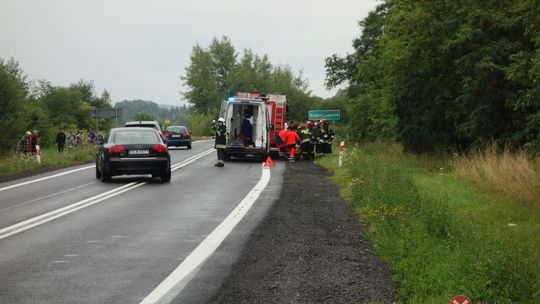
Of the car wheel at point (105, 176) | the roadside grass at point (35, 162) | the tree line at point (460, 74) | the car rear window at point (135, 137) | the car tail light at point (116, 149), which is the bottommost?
the roadside grass at point (35, 162)

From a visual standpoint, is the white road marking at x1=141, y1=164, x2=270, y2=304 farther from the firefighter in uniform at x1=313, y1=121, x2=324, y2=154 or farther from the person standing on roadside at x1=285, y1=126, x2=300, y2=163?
the firefighter in uniform at x1=313, y1=121, x2=324, y2=154

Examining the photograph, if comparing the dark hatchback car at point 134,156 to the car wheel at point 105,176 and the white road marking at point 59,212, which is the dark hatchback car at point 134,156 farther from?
the white road marking at point 59,212

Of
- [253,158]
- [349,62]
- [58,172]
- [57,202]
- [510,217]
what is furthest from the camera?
[349,62]

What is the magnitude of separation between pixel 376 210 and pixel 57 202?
22.0ft

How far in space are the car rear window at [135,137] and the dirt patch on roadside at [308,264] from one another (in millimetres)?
7285

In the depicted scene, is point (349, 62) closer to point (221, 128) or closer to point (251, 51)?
point (221, 128)

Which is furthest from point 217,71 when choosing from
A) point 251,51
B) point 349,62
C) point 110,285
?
point 110,285

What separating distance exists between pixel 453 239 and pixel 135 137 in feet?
40.4

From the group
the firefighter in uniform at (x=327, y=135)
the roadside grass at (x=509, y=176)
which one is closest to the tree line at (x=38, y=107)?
the firefighter in uniform at (x=327, y=135)

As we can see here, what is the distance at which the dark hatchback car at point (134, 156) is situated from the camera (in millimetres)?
18906

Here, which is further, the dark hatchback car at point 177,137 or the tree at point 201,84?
the tree at point 201,84

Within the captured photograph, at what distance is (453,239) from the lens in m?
8.70

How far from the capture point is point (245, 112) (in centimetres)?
3111

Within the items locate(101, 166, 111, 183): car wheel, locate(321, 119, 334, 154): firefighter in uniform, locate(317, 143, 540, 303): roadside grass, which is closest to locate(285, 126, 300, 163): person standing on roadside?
locate(321, 119, 334, 154): firefighter in uniform
